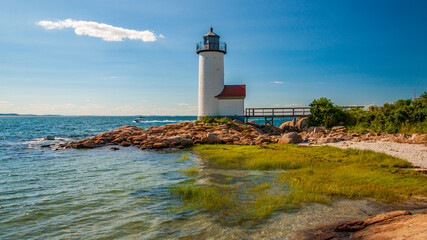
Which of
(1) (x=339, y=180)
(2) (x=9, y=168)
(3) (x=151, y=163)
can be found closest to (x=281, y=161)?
(1) (x=339, y=180)

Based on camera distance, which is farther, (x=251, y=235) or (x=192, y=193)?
(x=192, y=193)

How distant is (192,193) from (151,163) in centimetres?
757

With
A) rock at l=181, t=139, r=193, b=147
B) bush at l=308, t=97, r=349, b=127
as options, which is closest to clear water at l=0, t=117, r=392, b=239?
rock at l=181, t=139, r=193, b=147

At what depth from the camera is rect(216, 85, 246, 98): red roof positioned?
35031 mm

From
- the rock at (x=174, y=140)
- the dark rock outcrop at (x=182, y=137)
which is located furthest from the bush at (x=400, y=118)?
the rock at (x=174, y=140)

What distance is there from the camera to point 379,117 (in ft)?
84.1

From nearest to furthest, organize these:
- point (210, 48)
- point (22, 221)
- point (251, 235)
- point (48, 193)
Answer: point (251, 235) → point (22, 221) → point (48, 193) → point (210, 48)

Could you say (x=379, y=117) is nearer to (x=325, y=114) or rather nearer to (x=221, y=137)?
(x=325, y=114)

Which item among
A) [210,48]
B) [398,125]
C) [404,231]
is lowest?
[404,231]

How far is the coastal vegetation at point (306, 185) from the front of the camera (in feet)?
28.1

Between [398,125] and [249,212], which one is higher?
[398,125]

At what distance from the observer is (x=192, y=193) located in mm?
9695

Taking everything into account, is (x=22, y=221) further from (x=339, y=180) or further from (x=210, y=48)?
(x=210, y=48)

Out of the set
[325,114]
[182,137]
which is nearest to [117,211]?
[182,137]
